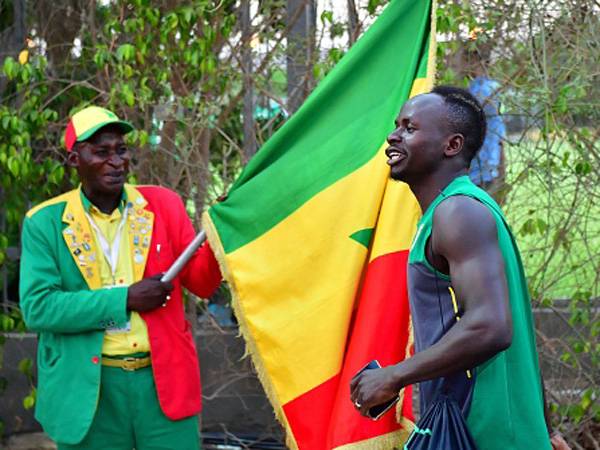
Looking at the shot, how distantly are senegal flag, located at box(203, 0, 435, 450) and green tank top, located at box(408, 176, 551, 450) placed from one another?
928 mm

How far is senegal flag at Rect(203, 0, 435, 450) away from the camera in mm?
4180

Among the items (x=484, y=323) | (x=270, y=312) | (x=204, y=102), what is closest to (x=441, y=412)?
(x=484, y=323)

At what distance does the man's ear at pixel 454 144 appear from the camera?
10.8 ft

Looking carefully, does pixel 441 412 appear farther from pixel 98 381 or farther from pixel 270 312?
pixel 98 381

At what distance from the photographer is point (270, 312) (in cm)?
453

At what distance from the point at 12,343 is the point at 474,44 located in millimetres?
3189

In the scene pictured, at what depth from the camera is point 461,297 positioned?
3.01 m

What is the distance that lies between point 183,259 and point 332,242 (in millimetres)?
637

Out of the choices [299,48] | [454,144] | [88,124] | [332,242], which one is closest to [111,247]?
[88,124]

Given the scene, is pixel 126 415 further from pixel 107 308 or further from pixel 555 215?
pixel 555 215

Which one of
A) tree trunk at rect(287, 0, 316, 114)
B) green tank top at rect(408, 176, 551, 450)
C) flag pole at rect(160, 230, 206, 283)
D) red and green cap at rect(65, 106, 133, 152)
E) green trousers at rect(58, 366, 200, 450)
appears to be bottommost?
green trousers at rect(58, 366, 200, 450)

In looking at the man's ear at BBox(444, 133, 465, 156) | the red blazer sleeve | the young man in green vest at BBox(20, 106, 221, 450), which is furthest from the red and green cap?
the man's ear at BBox(444, 133, 465, 156)

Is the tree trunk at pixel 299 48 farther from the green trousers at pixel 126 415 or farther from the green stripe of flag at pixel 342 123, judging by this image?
the green trousers at pixel 126 415

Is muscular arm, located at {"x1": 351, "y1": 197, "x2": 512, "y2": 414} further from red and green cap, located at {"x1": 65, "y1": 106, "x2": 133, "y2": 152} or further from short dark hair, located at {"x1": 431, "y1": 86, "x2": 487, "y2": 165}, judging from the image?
red and green cap, located at {"x1": 65, "y1": 106, "x2": 133, "y2": 152}
